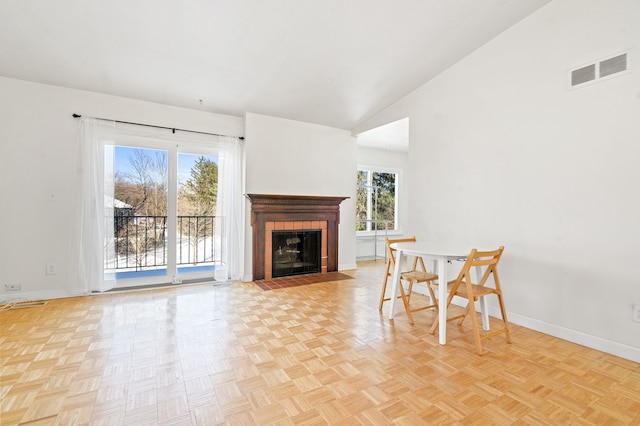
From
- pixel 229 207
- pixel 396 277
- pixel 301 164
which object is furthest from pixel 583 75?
pixel 229 207

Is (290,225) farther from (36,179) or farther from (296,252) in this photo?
(36,179)

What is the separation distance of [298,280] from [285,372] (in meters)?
2.52

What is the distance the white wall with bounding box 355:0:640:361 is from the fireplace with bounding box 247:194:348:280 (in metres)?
2.02

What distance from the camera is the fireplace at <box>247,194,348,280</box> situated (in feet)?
14.5

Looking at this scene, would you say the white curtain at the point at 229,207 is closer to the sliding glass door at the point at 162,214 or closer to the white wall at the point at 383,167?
the sliding glass door at the point at 162,214

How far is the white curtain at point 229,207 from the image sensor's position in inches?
170

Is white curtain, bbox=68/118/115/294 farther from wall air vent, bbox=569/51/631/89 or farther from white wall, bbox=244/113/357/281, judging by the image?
wall air vent, bbox=569/51/631/89

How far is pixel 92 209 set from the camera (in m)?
3.56

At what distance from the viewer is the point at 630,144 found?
7.35 ft

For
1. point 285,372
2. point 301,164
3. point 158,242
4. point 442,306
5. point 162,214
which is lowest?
point 285,372

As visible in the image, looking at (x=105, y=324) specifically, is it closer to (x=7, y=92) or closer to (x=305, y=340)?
(x=305, y=340)

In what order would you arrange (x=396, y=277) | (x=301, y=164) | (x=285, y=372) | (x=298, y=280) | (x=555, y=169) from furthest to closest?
(x=301, y=164) → (x=298, y=280) → (x=396, y=277) → (x=555, y=169) → (x=285, y=372)

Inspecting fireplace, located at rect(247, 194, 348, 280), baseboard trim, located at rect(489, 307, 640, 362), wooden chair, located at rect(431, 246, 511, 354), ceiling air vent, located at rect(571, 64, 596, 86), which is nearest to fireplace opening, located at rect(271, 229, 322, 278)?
fireplace, located at rect(247, 194, 348, 280)

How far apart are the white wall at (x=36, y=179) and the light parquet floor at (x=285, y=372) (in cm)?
56
